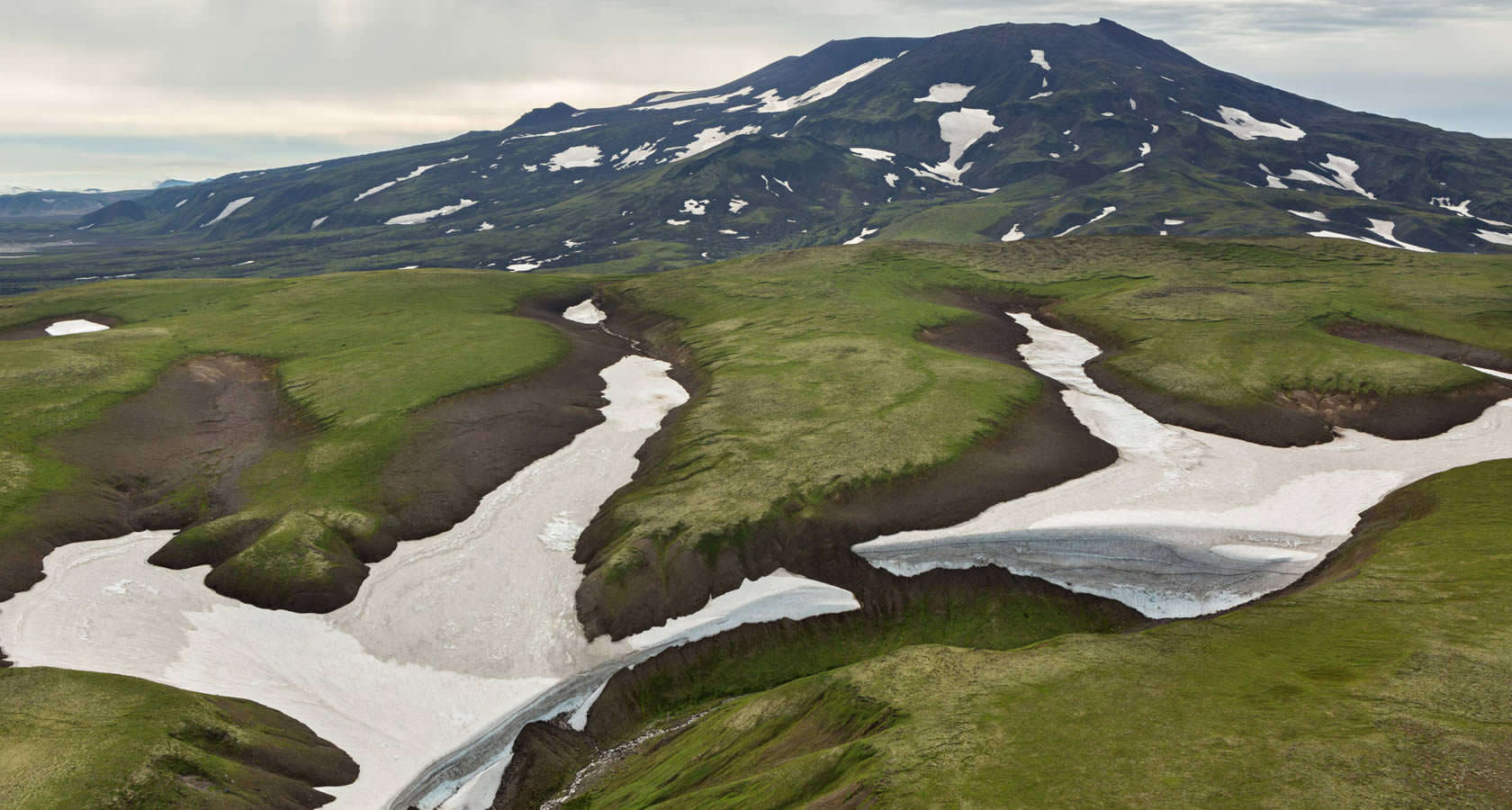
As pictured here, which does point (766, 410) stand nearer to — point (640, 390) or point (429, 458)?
point (640, 390)

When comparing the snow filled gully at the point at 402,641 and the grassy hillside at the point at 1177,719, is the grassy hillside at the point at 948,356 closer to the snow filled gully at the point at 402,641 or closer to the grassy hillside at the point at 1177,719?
the snow filled gully at the point at 402,641

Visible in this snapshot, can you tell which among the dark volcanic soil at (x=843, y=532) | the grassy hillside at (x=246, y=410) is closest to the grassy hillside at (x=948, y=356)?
the dark volcanic soil at (x=843, y=532)

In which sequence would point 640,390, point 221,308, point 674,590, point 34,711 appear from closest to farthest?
point 34,711 < point 674,590 < point 640,390 < point 221,308

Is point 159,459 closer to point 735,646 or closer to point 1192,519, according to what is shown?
point 735,646

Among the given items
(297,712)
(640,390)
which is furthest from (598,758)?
(640,390)

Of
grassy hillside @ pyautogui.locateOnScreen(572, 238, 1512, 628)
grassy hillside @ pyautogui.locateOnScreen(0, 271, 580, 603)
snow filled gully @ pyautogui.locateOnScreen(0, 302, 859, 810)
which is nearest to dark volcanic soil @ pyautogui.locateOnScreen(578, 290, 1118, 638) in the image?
grassy hillside @ pyautogui.locateOnScreen(572, 238, 1512, 628)

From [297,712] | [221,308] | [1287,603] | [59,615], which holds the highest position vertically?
[221,308]
